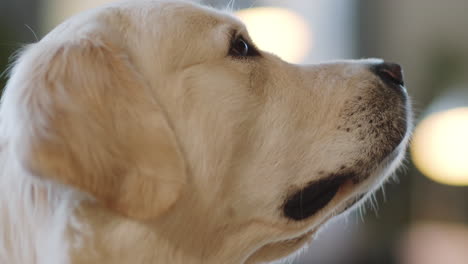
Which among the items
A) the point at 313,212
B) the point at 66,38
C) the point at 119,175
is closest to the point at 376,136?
the point at 313,212

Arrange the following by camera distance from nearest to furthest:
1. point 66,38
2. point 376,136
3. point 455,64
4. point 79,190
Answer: point 79,190 → point 66,38 → point 376,136 → point 455,64

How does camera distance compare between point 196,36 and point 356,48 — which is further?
point 356,48

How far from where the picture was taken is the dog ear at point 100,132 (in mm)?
858

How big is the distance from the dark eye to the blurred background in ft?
5.52

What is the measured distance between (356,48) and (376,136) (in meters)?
2.02

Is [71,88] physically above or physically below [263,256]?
above

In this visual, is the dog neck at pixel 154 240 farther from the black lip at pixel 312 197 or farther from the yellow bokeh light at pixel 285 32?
the yellow bokeh light at pixel 285 32

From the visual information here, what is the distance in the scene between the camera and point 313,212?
1.12 meters

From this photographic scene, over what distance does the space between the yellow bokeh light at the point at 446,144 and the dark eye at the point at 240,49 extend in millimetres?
1932

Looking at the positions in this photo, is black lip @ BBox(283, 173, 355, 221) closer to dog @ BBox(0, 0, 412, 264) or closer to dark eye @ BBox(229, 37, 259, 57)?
dog @ BBox(0, 0, 412, 264)

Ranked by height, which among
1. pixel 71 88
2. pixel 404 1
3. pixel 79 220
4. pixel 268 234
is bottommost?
pixel 404 1

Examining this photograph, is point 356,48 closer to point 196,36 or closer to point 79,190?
point 196,36

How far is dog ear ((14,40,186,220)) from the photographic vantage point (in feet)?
2.82

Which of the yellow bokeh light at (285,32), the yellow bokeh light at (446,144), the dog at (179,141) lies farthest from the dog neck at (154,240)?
the yellow bokeh light at (446,144)
